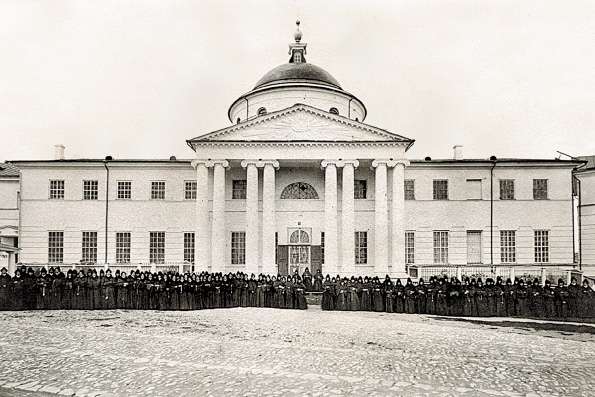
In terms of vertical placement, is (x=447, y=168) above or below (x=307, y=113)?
below

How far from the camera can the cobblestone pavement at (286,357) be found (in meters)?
9.18

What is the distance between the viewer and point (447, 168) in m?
35.8

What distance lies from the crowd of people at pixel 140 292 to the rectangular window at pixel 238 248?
12.1 meters

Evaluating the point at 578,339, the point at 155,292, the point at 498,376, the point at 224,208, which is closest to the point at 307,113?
the point at 224,208

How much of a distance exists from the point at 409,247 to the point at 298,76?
53.3ft

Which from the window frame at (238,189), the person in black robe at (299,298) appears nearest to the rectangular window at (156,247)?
the window frame at (238,189)

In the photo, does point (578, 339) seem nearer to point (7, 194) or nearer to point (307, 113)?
point (307, 113)

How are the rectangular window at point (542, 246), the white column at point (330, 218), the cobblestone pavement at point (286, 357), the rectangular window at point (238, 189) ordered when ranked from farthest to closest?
the rectangular window at point (238, 189), the rectangular window at point (542, 246), the white column at point (330, 218), the cobblestone pavement at point (286, 357)

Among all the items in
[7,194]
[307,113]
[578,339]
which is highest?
[307,113]

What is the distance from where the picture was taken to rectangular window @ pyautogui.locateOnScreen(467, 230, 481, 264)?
3512 cm

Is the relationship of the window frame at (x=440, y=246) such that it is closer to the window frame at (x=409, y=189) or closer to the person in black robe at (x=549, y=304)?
the window frame at (x=409, y=189)

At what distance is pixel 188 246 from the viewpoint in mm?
35469

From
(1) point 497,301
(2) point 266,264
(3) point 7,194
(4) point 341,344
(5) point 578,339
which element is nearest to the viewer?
(4) point 341,344

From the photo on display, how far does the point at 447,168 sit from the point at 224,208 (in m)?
14.7
